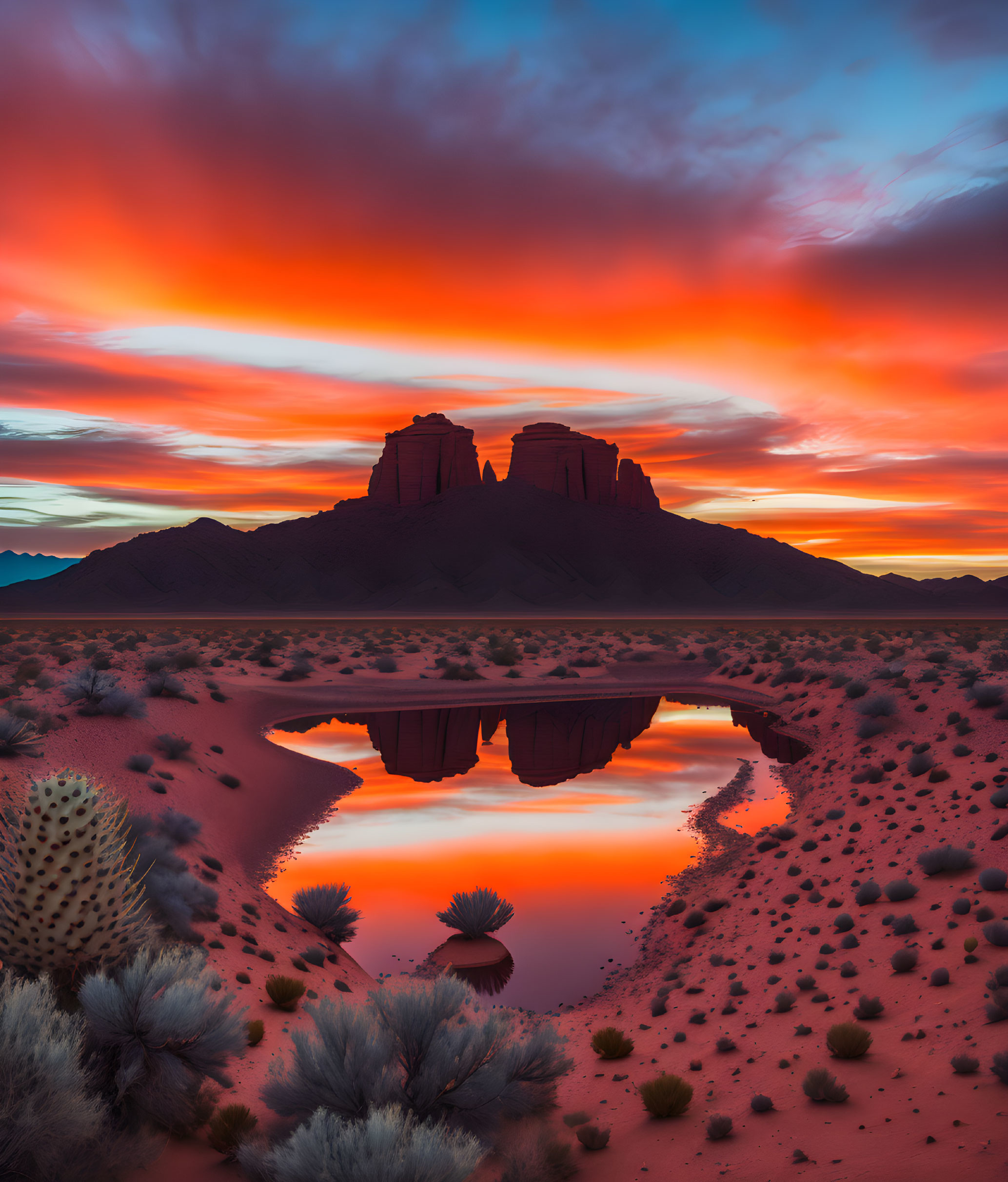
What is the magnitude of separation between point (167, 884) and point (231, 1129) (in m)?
4.14

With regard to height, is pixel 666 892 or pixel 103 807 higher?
pixel 103 807

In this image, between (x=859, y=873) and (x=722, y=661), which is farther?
(x=722, y=661)

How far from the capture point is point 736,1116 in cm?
621

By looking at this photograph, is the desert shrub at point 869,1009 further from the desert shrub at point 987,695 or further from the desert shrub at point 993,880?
the desert shrub at point 987,695

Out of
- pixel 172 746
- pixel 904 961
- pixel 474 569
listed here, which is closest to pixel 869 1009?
pixel 904 961

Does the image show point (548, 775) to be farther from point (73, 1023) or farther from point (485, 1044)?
point (73, 1023)

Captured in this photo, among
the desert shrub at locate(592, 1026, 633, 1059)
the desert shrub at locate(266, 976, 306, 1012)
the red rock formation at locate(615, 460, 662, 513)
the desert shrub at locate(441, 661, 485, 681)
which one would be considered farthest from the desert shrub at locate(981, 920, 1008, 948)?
the red rock formation at locate(615, 460, 662, 513)

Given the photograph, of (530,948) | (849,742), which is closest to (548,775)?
(849,742)

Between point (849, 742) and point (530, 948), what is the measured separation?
11.6 m

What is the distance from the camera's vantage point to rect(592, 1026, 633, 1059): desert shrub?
25.5ft

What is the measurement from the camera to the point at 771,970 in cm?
916

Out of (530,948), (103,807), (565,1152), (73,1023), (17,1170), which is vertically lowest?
(530,948)

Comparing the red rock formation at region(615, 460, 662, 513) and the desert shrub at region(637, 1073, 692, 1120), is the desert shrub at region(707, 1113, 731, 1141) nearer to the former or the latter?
the desert shrub at region(637, 1073, 692, 1120)

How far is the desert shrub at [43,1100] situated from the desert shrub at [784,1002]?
6.37 m
